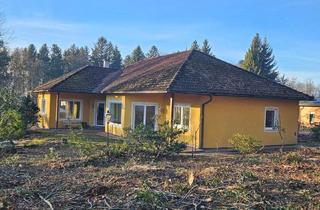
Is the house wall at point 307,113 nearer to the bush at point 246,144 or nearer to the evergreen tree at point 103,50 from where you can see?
the bush at point 246,144

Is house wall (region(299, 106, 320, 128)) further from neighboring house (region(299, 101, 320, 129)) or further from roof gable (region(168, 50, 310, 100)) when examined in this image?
roof gable (region(168, 50, 310, 100))

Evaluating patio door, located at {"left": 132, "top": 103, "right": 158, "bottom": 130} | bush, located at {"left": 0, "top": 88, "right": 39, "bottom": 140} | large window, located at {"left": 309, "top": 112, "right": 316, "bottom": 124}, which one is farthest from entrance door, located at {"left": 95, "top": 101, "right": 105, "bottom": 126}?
large window, located at {"left": 309, "top": 112, "right": 316, "bottom": 124}

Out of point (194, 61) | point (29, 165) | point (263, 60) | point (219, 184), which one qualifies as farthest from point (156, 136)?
point (263, 60)

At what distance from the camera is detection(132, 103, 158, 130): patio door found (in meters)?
22.2

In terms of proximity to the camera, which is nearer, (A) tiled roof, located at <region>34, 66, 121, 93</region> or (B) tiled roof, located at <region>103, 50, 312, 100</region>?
(B) tiled roof, located at <region>103, 50, 312, 100</region>

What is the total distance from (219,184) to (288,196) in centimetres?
139

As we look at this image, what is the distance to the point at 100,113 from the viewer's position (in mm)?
30219

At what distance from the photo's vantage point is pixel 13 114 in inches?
721

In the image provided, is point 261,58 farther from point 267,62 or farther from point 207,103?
point 207,103

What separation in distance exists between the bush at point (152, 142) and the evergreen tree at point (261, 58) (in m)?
54.6

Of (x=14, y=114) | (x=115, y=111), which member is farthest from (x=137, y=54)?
(x=14, y=114)

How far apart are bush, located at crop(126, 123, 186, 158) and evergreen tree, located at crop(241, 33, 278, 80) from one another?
179ft

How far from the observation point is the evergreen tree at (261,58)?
6769 cm

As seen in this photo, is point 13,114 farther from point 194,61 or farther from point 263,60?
point 263,60
